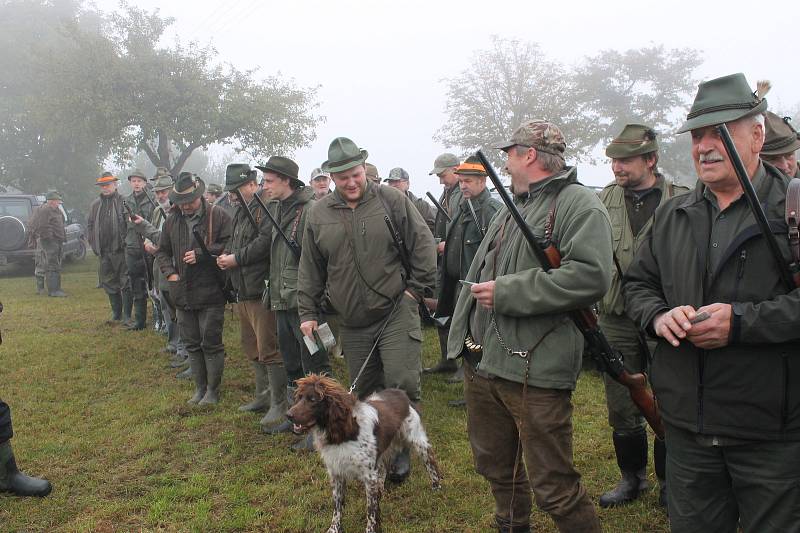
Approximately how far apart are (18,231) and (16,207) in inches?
75.7

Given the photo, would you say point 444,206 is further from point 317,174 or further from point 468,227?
point 317,174

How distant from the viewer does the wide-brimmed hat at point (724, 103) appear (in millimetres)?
2186

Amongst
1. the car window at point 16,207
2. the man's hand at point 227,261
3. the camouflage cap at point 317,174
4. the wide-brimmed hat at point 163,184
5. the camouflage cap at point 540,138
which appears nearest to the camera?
the camouflage cap at point 540,138

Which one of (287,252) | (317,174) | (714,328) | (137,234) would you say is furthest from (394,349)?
(137,234)

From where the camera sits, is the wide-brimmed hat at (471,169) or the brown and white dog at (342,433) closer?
the brown and white dog at (342,433)

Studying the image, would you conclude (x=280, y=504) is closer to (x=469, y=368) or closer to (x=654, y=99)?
(x=469, y=368)

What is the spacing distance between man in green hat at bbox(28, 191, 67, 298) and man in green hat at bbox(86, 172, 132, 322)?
4.15 metres

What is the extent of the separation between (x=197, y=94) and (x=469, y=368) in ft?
86.0

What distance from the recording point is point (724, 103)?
2215 millimetres

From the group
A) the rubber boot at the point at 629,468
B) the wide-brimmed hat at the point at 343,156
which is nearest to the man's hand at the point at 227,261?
the wide-brimmed hat at the point at 343,156

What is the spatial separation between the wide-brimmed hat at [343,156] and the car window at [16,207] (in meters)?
18.3

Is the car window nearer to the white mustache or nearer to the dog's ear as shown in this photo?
the dog's ear

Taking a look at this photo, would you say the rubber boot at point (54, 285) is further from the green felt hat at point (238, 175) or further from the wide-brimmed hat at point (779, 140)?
the wide-brimmed hat at point (779, 140)

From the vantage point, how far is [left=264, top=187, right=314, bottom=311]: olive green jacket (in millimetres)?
5578
